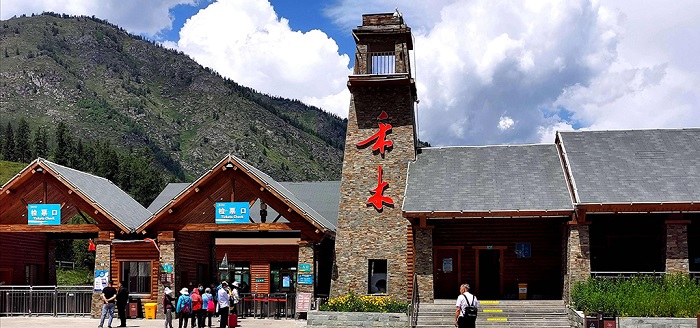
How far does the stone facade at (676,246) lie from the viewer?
27.2 meters

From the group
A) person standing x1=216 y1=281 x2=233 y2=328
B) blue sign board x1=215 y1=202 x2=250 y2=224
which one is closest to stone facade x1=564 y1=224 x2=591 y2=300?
person standing x1=216 y1=281 x2=233 y2=328

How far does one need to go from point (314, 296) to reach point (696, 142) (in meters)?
16.6

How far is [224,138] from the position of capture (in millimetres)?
175750

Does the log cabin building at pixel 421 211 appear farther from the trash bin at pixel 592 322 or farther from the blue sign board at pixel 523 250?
the trash bin at pixel 592 322

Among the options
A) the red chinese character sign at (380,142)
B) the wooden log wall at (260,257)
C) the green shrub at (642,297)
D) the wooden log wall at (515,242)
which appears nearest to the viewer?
the green shrub at (642,297)

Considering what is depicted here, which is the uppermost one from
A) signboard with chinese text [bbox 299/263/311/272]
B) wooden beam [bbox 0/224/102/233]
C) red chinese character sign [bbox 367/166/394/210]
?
red chinese character sign [bbox 367/166/394/210]

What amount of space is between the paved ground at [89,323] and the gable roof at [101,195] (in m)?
4.09

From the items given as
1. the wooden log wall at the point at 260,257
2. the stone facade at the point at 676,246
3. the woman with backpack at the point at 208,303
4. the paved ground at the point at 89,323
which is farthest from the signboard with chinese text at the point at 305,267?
the stone facade at the point at 676,246

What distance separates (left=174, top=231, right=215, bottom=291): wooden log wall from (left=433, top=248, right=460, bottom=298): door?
10.4m

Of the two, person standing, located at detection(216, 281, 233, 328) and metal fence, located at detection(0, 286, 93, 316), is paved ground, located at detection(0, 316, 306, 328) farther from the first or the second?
person standing, located at detection(216, 281, 233, 328)

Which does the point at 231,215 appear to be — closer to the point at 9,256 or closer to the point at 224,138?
the point at 9,256

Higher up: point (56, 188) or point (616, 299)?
point (56, 188)

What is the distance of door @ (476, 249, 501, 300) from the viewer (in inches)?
1231

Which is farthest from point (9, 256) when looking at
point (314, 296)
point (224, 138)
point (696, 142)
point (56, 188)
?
point (224, 138)
